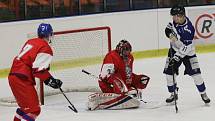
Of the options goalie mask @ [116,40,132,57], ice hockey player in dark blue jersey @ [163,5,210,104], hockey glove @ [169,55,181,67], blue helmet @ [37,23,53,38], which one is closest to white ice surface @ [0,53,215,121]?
ice hockey player in dark blue jersey @ [163,5,210,104]

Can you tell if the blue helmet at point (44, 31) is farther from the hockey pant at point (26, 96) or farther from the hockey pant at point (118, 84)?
the hockey pant at point (118, 84)

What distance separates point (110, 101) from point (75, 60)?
3.36 feet

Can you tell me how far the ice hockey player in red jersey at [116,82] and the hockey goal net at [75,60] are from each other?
73cm

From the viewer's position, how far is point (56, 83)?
439 cm

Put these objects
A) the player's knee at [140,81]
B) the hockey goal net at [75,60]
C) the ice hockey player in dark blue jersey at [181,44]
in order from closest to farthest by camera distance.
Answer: the ice hockey player in dark blue jersey at [181,44], the player's knee at [140,81], the hockey goal net at [75,60]

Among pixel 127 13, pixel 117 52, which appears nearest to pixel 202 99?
pixel 117 52

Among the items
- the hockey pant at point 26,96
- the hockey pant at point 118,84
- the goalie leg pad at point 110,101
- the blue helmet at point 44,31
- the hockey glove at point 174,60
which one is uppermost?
the blue helmet at point 44,31

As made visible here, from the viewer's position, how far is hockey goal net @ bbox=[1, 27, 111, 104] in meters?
6.48

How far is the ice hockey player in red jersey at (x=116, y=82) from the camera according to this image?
223 inches

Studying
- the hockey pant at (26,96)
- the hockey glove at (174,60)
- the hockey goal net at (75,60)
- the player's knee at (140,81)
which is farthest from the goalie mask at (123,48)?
the hockey pant at (26,96)

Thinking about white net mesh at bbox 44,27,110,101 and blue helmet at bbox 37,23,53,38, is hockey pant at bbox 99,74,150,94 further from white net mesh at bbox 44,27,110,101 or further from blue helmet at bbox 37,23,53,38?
blue helmet at bbox 37,23,53,38

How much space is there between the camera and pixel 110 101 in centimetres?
568

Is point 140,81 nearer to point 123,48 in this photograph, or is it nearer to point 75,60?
point 123,48

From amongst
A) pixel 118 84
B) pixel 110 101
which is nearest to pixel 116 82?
pixel 118 84
